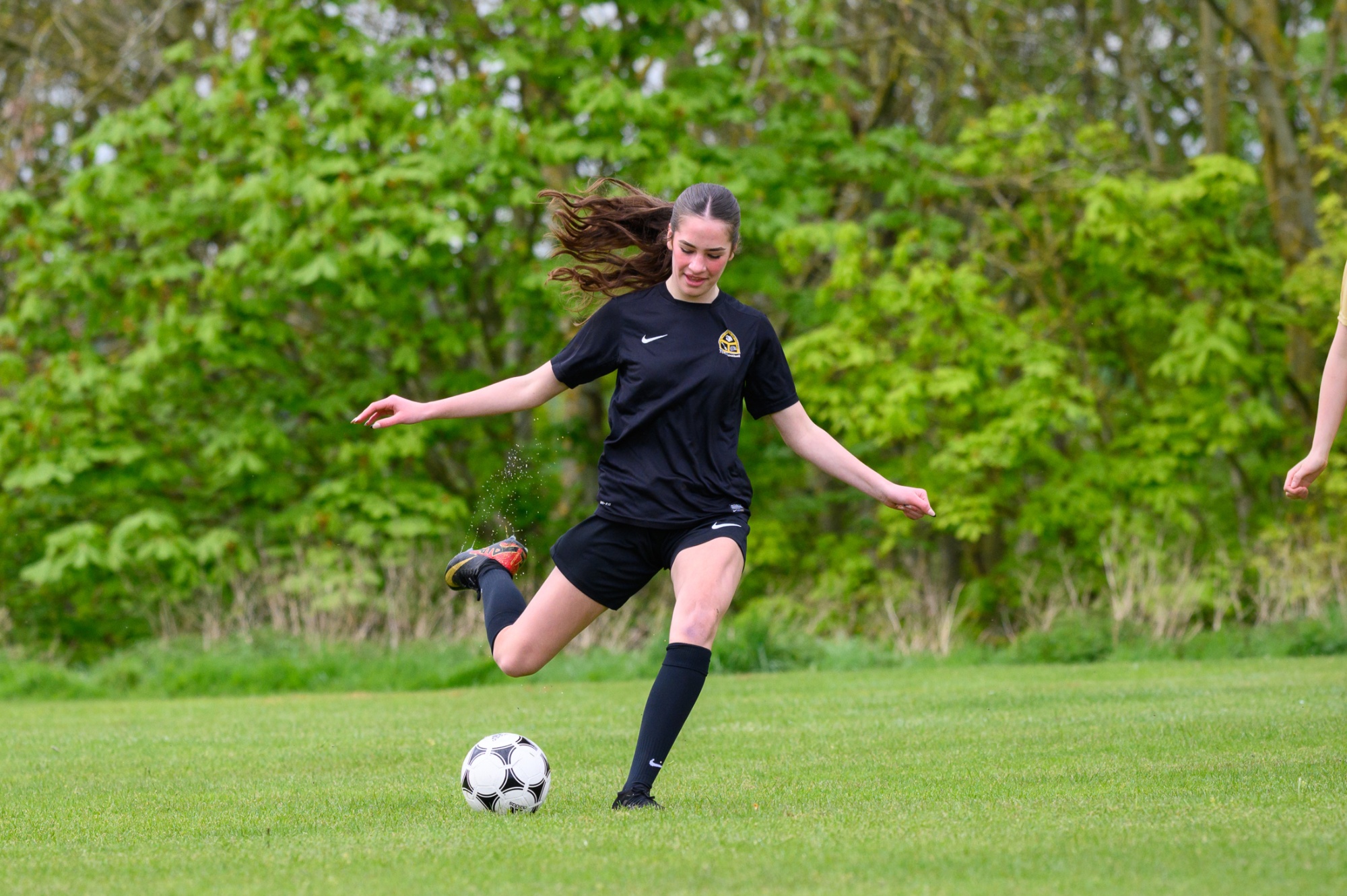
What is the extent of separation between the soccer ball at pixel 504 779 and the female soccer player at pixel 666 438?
33 centimetres

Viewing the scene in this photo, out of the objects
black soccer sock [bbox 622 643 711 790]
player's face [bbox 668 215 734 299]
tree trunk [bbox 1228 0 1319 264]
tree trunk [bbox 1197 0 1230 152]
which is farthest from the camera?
tree trunk [bbox 1197 0 1230 152]

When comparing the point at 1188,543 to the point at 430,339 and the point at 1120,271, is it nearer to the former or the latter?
the point at 1120,271

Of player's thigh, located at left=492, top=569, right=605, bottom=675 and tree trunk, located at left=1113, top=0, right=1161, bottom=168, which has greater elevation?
tree trunk, located at left=1113, top=0, right=1161, bottom=168

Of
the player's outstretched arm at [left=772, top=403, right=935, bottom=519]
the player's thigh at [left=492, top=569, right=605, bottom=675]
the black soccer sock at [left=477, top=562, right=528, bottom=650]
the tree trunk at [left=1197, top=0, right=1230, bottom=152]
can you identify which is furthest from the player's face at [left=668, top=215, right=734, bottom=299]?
the tree trunk at [left=1197, top=0, right=1230, bottom=152]

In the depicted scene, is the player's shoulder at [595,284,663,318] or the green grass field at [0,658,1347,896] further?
the player's shoulder at [595,284,663,318]

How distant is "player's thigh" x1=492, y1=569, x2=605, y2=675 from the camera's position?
5.18 m

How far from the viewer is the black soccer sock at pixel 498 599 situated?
5.41 m

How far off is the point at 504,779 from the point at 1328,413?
3.30 meters

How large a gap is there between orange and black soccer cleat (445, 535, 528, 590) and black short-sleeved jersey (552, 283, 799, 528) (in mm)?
829

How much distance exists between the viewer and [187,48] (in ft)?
49.2

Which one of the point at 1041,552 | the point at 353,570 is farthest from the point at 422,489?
the point at 1041,552

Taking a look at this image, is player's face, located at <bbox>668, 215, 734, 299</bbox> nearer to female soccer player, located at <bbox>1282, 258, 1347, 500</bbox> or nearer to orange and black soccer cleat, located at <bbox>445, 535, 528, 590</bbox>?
orange and black soccer cleat, located at <bbox>445, 535, 528, 590</bbox>

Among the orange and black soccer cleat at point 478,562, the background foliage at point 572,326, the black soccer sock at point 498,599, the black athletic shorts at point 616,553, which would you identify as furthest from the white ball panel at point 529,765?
the background foliage at point 572,326

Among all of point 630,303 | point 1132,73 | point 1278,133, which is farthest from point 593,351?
point 1132,73
